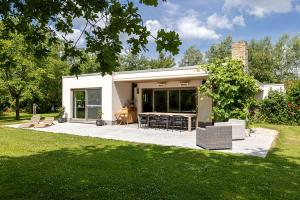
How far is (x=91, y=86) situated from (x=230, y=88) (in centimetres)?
1056

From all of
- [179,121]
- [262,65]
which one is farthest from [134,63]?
[179,121]

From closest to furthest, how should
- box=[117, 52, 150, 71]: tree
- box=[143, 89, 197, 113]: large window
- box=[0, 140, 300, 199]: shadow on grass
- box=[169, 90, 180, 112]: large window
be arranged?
1. box=[0, 140, 300, 199]: shadow on grass
2. box=[143, 89, 197, 113]: large window
3. box=[169, 90, 180, 112]: large window
4. box=[117, 52, 150, 71]: tree

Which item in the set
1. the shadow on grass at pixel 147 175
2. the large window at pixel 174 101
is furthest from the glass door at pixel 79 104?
the shadow on grass at pixel 147 175

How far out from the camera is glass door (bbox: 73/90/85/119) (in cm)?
2305

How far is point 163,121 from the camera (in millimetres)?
17906

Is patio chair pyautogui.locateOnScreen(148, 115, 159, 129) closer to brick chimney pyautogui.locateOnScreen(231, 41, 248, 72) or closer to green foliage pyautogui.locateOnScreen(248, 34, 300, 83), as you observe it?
brick chimney pyautogui.locateOnScreen(231, 41, 248, 72)

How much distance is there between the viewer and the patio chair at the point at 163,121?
57.6ft

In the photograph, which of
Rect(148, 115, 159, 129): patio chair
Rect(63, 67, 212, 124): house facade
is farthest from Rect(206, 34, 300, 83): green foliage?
Rect(148, 115, 159, 129): patio chair

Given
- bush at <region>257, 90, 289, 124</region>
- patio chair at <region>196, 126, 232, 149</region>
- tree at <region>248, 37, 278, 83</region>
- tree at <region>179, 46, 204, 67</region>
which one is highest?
tree at <region>179, 46, 204, 67</region>

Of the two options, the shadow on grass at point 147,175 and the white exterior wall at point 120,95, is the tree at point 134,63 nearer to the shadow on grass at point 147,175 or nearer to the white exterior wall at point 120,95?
the white exterior wall at point 120,95

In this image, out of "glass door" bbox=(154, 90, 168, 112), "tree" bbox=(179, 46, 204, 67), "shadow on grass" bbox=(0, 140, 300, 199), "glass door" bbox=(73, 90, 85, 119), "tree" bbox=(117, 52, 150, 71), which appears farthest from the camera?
"tree" bbox=(179, 46, 204, 67)

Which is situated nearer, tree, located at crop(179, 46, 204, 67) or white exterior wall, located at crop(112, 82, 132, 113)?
white exterior wall, located at crop(112, 82, 132, 113)

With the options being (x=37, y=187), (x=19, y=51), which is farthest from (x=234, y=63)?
(x=19, y=51)

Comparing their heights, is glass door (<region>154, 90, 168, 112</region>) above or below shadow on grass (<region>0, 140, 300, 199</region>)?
above
